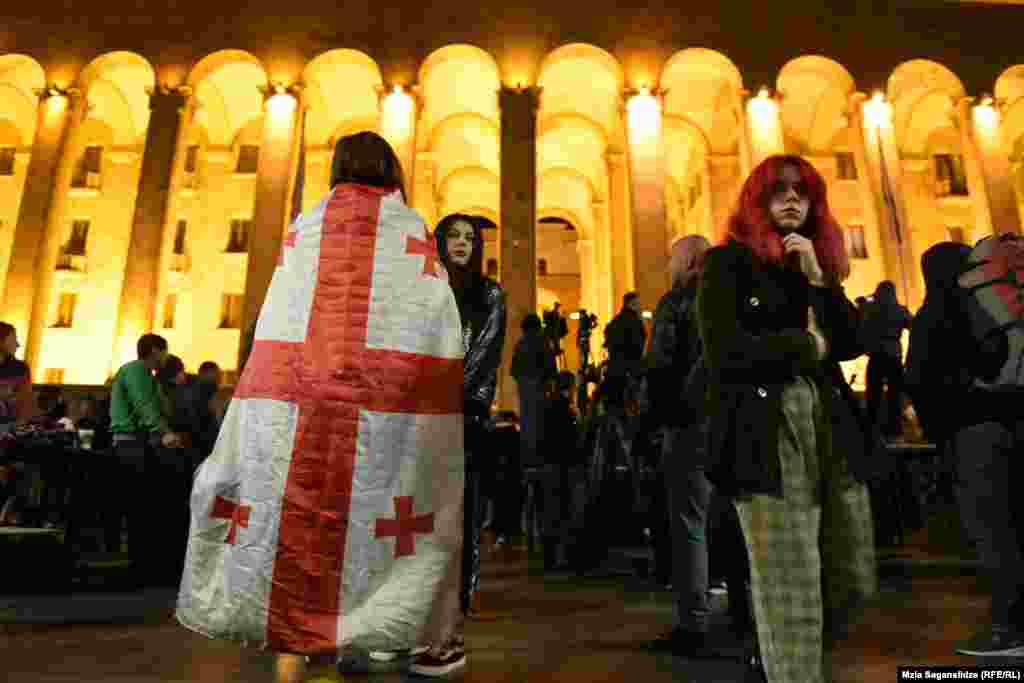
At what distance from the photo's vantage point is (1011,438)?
353 centimetres

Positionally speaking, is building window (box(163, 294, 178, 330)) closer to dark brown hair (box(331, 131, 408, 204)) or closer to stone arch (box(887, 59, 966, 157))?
dark brown hair (box(331, 131, 408, 204))

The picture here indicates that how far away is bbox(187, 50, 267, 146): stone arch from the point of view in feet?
77.5

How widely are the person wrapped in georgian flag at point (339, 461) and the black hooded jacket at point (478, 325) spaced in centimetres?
42

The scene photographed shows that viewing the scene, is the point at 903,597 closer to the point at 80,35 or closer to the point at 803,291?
the point at 803,291

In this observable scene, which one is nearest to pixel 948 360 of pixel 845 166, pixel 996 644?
pixel 996 644

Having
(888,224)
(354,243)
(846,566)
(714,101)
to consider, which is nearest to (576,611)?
(846,566)

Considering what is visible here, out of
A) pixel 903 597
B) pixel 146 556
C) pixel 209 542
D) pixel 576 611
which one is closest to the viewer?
pixel 209 542

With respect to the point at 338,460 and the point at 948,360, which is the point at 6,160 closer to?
the point at 338,460

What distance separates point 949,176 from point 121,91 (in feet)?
109

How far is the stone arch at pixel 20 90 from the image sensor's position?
78.1 ft

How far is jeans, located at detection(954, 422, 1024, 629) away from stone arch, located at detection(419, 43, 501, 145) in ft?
70.6

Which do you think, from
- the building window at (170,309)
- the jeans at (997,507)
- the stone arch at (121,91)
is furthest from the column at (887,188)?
the building window at (170,309)

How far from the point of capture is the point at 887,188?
22469mm

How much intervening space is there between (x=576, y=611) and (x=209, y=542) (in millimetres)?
2723
